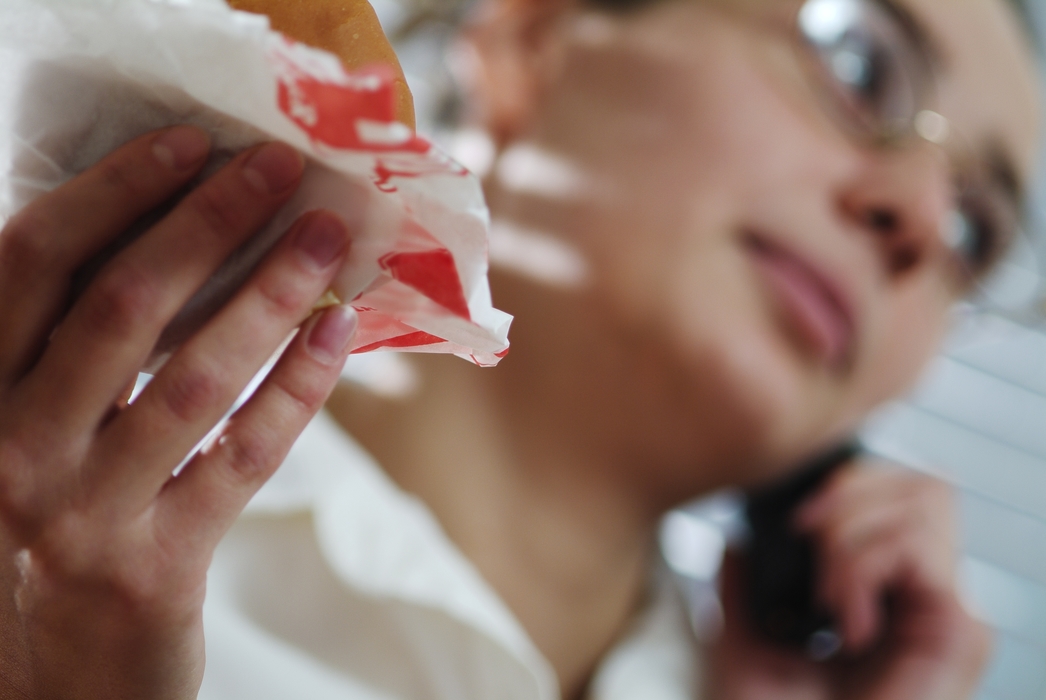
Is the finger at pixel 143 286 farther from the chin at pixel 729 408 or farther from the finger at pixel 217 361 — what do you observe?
the chin at pixel 729 408

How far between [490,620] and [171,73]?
1.87ft

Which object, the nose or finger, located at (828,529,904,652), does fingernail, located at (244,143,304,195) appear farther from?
finger, located at (828,529,904,652)

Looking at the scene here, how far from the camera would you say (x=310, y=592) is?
2.29 ft

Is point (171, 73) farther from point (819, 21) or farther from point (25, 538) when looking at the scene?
point (819, 21)

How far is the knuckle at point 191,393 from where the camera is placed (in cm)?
27

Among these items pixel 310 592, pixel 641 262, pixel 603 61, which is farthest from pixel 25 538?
pixel 603 61

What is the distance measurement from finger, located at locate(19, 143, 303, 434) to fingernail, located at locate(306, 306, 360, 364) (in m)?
0.04

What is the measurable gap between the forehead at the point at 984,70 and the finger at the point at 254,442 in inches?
34.8

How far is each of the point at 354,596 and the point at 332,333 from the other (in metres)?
0.49

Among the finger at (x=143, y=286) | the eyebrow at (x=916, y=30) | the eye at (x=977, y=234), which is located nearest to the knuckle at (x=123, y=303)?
the finger at (x=143, y=286)

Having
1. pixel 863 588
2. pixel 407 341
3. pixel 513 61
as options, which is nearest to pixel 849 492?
pixel 863 588

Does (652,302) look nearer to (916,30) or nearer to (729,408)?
(729,408)

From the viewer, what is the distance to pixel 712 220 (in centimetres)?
75

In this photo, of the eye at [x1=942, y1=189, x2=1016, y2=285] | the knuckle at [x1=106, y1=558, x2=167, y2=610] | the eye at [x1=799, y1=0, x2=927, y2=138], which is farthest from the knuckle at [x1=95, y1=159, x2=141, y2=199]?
the eye at [x1=942, y1=189, x2=1016, y2=285]
